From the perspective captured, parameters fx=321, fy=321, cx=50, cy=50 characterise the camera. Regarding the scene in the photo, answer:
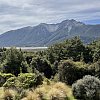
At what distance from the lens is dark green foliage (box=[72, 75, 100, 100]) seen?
2885cm

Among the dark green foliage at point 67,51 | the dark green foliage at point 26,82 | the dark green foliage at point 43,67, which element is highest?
the dark green foliage at point 67,51

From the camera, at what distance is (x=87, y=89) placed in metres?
29.3

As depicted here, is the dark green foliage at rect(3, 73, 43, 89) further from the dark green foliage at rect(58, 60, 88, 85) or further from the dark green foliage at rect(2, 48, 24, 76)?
the dark green foliage at rect(2, 48, 24, 76)

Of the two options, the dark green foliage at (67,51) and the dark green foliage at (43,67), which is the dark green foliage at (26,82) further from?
the dark green foliage at (67,51)

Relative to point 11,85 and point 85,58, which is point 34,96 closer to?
point 11,85

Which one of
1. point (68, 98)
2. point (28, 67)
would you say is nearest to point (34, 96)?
point (68, 98)

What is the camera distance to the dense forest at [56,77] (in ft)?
91.0

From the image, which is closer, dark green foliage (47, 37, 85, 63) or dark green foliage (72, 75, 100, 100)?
dark green foliage (72, 75, 100, 100)

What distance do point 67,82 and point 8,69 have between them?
48.2 ft

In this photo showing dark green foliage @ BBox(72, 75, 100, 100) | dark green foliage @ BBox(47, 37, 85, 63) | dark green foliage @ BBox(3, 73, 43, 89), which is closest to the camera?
dark green foliage @ BBox(72, 75, 100, 100)

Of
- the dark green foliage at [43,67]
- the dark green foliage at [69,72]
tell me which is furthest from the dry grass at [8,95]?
the dark green foliage at [43,67]

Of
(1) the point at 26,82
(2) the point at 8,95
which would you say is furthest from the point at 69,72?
(2) the point at 8,95

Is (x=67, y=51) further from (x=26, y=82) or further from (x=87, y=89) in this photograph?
(x=87, y=89)

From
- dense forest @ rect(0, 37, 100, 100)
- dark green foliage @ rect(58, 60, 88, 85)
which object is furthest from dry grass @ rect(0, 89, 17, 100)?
dark green foliage @ rect(58, 60, 88, 85)
